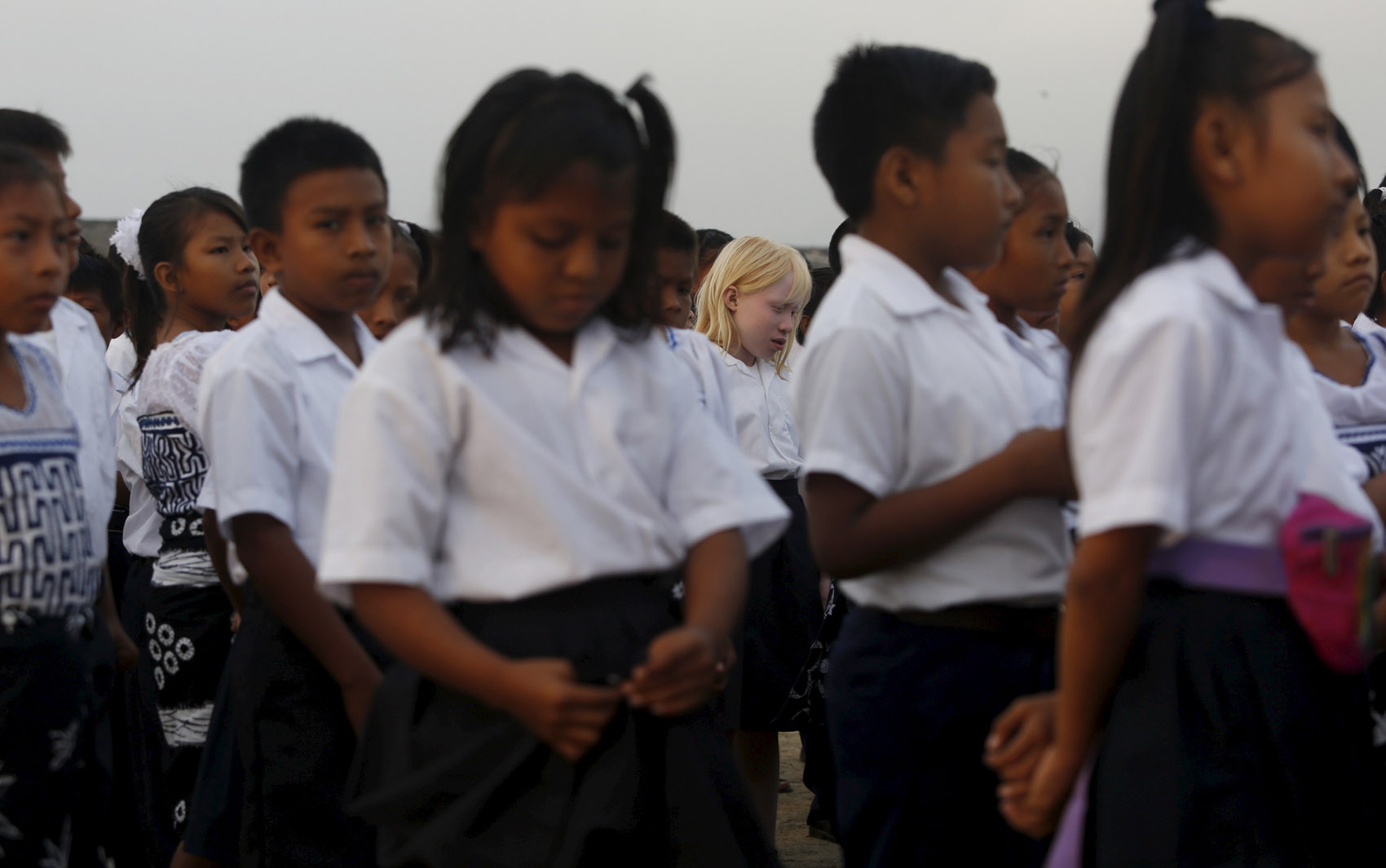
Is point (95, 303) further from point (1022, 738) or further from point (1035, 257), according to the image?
point (1022, 738)

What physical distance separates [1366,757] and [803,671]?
2878mm

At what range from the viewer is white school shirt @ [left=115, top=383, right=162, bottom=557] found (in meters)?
4.04

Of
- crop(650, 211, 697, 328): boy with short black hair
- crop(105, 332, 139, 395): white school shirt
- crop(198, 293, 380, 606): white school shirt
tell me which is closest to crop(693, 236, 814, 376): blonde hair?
crop(650, 211, 697, 328): boy with short black hair

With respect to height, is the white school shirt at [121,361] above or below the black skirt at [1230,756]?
below

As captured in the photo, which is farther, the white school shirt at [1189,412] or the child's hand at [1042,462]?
the child's hand at [1042,462]

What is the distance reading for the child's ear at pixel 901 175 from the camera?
2.40m

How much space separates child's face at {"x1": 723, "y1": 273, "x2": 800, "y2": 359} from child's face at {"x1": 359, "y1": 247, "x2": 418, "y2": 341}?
1.33 m

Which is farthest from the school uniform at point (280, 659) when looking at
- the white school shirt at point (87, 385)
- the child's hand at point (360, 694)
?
the white school shirt at point (87, 385)

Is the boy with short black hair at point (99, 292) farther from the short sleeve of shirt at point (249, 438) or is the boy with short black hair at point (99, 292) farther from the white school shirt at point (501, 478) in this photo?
the white school shirt at point (501, 478)

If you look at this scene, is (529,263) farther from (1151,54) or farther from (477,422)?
(1151,54)

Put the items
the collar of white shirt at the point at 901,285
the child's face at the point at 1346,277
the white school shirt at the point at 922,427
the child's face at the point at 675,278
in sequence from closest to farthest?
the white school shirt at the point at 922,427 → the collar of white shirt at the point at 901,285 → the child's face at the point at 1346,277 → the child's face at the point at 675,278

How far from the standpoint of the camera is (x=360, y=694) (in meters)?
2.49

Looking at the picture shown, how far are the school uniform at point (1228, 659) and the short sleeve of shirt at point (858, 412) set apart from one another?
43cm

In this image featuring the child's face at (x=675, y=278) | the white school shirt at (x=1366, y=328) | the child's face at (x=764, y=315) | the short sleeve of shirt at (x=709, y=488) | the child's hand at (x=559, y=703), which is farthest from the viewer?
the child's face at (x=764, y=315)
